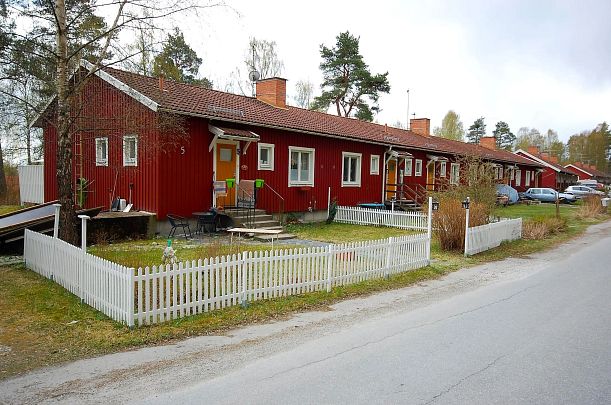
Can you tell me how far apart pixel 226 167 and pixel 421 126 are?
22.3 metres

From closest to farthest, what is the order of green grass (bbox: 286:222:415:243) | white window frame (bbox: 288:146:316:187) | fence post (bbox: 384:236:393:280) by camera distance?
fence post (bbox: 384:236:393:280) → green grass (bbox: 286:222:415:243) → white window frame (bbox: 288:146:316:187)

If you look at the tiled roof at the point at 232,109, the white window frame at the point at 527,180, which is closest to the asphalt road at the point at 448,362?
the tiled roof at the point at 232,109

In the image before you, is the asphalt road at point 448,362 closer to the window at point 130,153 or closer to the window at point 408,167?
the window at point 130,153

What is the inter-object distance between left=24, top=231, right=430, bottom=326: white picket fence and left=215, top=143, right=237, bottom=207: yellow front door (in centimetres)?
687

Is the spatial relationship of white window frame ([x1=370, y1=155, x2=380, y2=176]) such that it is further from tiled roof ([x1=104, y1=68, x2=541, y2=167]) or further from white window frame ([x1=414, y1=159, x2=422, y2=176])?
white window frame ([x1=414, y1=159, x2=422, y2=176])

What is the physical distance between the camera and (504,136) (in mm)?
89062

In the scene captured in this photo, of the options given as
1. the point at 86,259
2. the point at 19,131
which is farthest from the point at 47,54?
the point at 86,259

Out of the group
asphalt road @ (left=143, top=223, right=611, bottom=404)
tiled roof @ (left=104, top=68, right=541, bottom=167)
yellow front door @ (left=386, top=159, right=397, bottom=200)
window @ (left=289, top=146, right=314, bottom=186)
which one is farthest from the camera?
yellow front door @ (left=386, top=159, right=397, bottom=200)

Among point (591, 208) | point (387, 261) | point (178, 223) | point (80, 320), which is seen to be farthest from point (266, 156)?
point (591, 208)

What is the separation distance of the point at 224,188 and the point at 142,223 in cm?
305

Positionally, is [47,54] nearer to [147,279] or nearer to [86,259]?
[86,259]

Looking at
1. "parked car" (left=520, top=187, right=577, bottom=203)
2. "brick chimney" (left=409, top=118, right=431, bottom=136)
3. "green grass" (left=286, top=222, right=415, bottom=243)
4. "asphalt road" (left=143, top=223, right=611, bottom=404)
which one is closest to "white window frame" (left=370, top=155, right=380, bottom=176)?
"green grass" (left=286, top=222, right=415, bottom=243)

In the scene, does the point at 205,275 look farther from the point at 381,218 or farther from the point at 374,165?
the point at 374,165

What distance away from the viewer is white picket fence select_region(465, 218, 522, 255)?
42.4 feet
